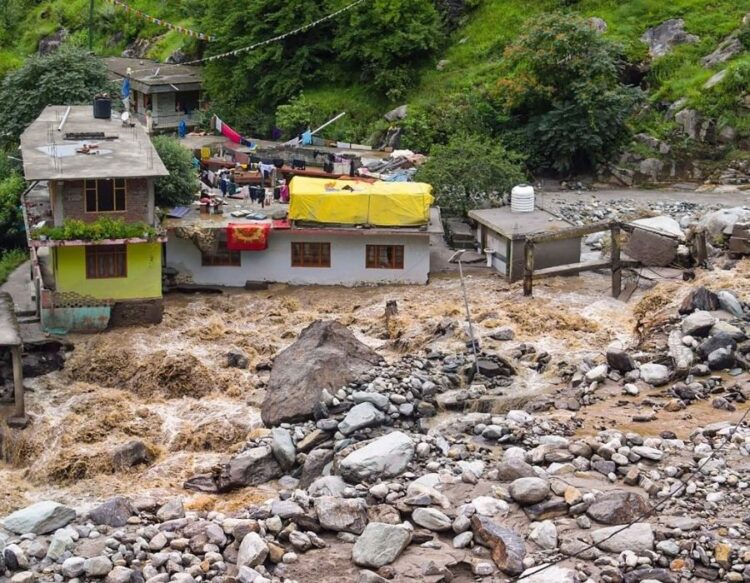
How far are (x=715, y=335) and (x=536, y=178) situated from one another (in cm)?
2300

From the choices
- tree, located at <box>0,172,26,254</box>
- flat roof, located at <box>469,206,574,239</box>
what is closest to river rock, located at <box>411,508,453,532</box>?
flat roof, located at <box>469,206,574,239</box>

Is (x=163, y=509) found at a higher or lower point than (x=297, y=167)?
lower

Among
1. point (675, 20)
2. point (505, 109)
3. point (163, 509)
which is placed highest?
point (675, 20)

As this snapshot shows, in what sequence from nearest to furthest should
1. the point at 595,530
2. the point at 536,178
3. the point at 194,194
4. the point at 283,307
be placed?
1. the point at 595,530
2. the point at 283,307
3. the point at 194,194
4. the point at 536,178

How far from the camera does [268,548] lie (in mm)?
21750

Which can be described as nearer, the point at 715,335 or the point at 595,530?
the point at 595,530

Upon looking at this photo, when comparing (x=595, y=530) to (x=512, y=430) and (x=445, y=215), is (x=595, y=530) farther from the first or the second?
(x=445, y=215)

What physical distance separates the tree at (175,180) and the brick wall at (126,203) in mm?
3895

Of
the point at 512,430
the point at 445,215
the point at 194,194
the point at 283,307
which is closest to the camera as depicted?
the point at 512,430

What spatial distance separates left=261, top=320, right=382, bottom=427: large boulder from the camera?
29547mm

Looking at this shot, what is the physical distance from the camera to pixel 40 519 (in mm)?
23734

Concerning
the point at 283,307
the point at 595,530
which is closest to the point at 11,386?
the point at 283,307

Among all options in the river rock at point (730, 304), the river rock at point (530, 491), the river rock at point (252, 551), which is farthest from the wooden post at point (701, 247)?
the river rock at point (252, 551)

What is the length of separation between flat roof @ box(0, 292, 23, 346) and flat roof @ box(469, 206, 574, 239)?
1635 centimetres
